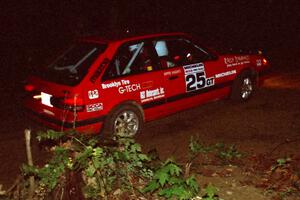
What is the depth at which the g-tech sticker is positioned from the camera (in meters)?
7.06

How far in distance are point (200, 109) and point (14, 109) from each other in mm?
3686

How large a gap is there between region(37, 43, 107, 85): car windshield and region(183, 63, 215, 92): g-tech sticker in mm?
1569

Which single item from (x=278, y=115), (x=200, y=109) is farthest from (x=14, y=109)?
(x=278, y=115)

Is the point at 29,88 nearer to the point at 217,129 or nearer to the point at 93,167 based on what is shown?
the point at 93,167

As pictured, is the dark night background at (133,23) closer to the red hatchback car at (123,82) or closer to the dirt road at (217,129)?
the dirt road at (217,129)

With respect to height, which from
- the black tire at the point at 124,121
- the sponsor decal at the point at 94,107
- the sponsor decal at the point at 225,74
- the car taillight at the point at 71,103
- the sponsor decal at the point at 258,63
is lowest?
the black tire at the point at 124,121

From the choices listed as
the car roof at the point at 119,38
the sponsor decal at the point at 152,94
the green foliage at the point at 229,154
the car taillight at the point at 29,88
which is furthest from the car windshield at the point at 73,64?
the green foliage at the point at 229,154

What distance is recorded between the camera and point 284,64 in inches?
492

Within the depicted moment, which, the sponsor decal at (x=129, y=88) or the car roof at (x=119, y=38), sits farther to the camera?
the car roof at (x=119, y=38)

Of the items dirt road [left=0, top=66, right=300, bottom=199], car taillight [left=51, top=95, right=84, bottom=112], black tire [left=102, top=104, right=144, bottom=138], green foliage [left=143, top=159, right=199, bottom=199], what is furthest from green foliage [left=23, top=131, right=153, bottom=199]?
black tire [left=102, top=104, right=144, bottom=138]

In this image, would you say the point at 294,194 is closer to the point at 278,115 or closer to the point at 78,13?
the point at 278,115

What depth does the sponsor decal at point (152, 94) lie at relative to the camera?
656 cm

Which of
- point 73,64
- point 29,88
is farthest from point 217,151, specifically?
point 29,88

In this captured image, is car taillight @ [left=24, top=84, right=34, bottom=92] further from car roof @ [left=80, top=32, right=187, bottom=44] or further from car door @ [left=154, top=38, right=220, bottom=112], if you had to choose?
car door @ [left=154, top=38, right=220, bottom=112]
